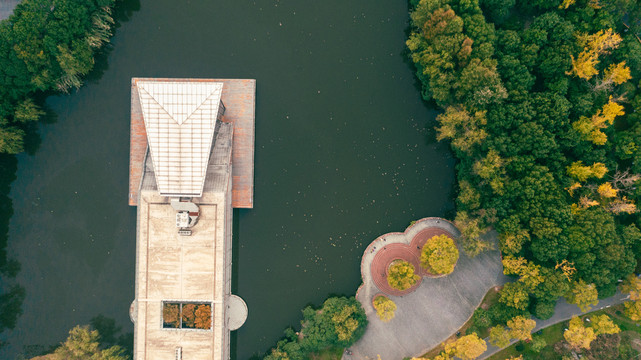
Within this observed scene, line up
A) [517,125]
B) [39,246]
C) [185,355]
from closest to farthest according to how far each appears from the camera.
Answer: [517,125] → [185,355] → [39,246]

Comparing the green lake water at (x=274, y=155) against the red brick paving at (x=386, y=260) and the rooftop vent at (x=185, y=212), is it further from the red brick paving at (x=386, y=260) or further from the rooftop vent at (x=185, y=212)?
the rooftop vent at (x=185, y=212)

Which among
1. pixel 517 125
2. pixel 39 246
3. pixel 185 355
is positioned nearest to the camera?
pixel 517 125

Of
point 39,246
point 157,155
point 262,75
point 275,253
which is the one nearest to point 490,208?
point 275,253

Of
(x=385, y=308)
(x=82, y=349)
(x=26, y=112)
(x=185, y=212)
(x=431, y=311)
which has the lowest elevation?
(x=82, y=349)

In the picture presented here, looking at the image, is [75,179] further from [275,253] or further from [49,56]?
[275,253]

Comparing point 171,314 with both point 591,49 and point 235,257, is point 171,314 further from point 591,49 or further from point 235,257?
point 591,49

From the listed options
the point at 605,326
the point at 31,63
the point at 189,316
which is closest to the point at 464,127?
the point at 605,326
